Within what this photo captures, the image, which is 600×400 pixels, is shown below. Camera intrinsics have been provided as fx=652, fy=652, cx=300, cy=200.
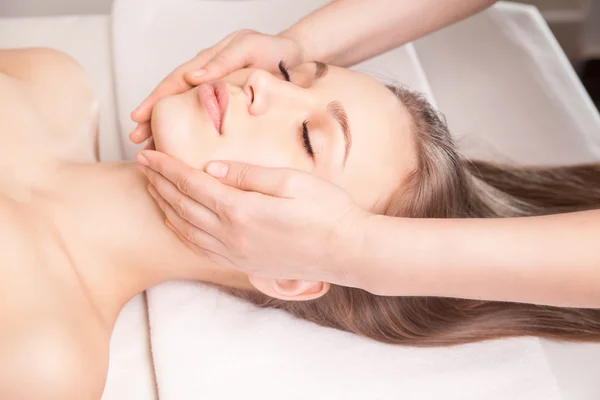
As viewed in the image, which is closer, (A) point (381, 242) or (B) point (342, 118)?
(A) point (381, 242)

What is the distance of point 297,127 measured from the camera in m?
0.98

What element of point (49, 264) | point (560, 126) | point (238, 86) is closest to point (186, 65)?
point (238, 86)

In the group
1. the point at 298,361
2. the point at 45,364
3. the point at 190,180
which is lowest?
the point at 298,361

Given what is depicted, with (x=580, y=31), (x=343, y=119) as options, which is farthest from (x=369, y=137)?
(x=580, y=31)

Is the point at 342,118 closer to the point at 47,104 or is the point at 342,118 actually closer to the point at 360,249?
the point at 360,249

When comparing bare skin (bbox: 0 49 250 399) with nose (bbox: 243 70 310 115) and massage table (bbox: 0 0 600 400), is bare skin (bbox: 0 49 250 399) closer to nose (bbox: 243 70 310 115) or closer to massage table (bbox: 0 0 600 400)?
massage table (bbox: 0 0 600 400)

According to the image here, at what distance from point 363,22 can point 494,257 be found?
23.3 inches

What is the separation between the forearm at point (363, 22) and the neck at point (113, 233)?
0.42 m

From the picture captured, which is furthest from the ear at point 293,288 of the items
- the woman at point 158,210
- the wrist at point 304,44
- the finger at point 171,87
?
the wrist at point 304,44

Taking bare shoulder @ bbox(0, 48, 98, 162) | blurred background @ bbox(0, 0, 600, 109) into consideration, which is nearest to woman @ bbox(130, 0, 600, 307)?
bare shoulder @ bbox(0, 48, 98, 162)

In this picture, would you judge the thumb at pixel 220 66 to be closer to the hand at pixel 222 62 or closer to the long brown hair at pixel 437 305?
the hand at pixel 222 62

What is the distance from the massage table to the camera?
1.11 m

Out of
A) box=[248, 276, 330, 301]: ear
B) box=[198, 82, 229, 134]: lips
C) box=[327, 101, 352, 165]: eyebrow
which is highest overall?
box=[198, 82, 229, 134]: lips

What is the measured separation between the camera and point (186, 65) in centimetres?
110
